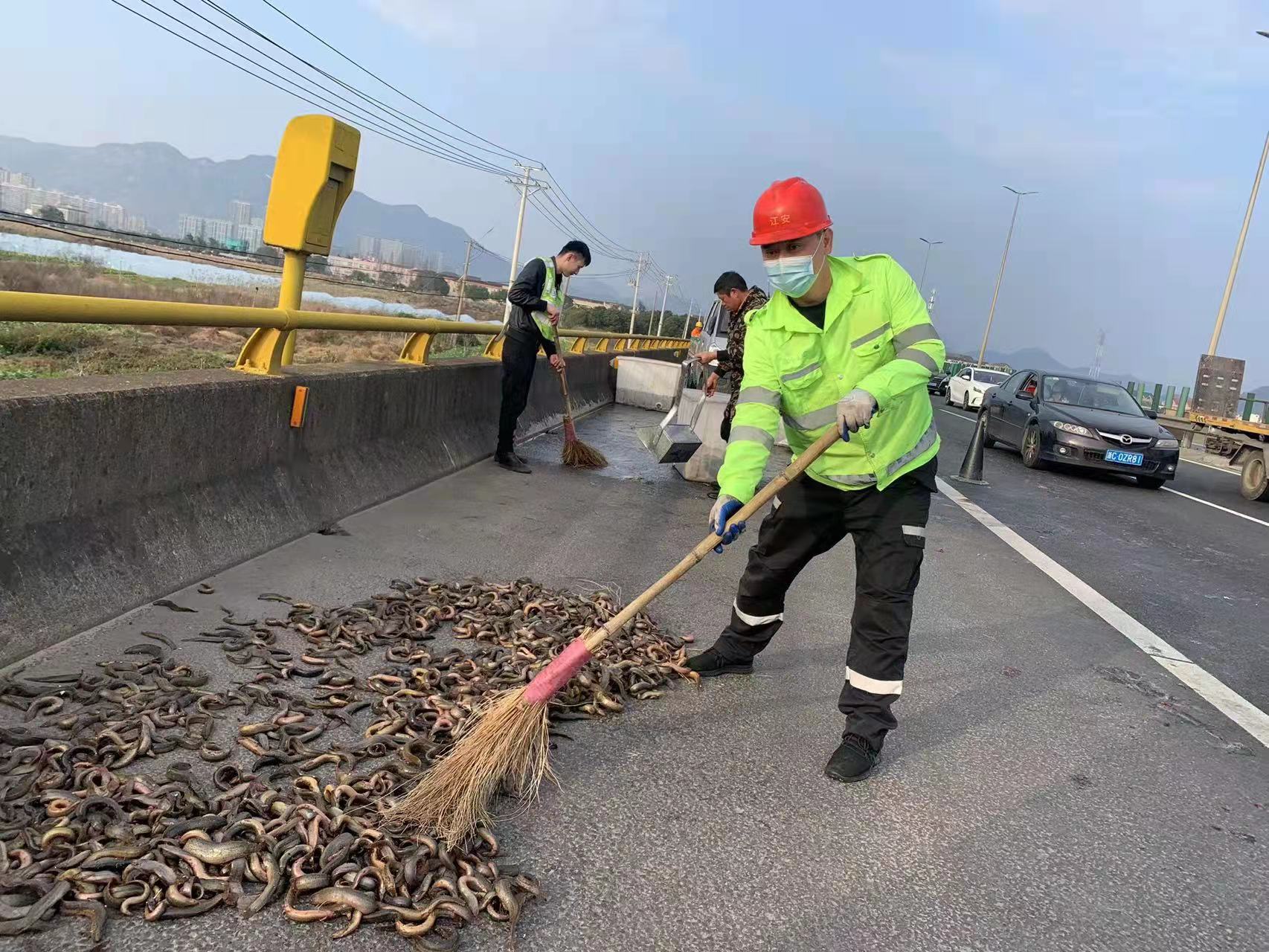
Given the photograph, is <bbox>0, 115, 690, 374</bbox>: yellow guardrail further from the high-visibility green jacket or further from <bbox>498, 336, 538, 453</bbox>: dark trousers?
the high-visibility green jacket

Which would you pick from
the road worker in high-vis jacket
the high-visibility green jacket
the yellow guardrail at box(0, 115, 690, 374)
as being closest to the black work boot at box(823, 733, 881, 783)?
the road worker in high-vis jacket

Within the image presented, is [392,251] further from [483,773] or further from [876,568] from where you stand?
[483,773]

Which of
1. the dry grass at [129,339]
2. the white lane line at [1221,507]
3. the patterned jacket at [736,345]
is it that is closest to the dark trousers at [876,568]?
the dry grass at [129,339]

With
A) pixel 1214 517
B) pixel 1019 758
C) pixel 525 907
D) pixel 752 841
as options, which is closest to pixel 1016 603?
pixel 1019 758

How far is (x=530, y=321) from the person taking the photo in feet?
30.2

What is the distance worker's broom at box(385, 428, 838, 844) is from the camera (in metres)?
2.92

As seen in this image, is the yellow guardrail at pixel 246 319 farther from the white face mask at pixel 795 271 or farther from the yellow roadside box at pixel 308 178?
the white face mask at pixel 795 271

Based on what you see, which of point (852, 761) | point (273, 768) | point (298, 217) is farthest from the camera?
point (298, 217)

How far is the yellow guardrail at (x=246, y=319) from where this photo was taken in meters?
3.70

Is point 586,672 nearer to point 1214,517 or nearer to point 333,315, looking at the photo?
point 333,315

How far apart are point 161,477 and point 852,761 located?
350cm

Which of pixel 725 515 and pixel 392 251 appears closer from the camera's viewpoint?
pixel 725 515

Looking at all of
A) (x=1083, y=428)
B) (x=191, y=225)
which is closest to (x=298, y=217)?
(x=1083, y=428)

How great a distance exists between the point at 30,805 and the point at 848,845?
7.96 ft
